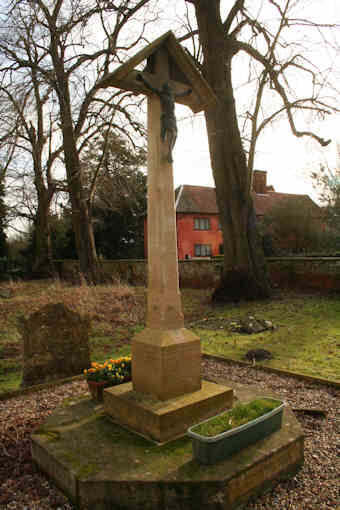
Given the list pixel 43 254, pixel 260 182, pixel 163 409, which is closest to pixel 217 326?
pixel 163 409

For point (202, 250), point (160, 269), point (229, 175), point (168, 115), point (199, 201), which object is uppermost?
point (199, 201)

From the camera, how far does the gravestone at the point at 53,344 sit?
5.71 m

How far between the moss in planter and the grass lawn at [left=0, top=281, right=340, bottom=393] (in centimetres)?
285

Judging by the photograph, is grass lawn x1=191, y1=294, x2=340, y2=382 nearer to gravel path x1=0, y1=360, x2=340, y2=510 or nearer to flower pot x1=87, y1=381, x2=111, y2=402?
gravel path x1=0, y1=360, x2=340, y2=510

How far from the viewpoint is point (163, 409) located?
341 centimetres

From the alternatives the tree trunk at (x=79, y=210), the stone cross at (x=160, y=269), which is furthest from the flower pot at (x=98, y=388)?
the tree trunk at (x=79, y=210)

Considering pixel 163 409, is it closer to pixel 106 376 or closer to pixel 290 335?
pixel 106 376

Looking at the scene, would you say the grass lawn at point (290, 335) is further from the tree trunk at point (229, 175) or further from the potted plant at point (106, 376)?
the potted plant at point (106, 376)

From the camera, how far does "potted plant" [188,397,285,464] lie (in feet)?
9.25

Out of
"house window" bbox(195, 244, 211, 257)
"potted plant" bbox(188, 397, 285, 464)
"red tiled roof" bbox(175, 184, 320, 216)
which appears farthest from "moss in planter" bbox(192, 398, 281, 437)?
"house window" bbox(195, 244, 211, 257)

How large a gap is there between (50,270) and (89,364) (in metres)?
17.2

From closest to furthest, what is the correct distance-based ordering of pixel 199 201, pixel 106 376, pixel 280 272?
pixel 106 376 → pixel 280 272 → pixel 199 201

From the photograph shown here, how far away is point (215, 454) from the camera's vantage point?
283 centimetres

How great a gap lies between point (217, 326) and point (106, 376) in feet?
17.9
